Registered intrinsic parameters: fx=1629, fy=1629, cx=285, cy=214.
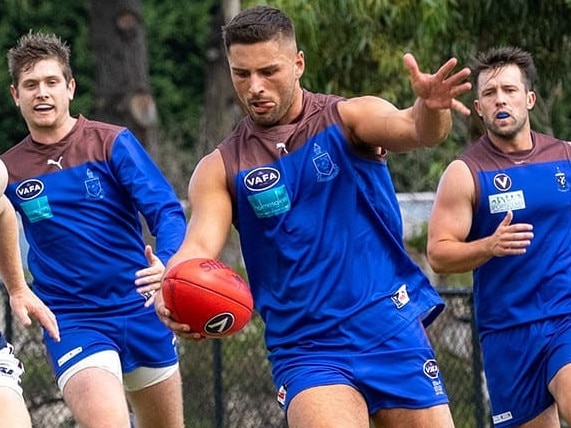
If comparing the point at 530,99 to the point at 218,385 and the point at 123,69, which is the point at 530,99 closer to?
the point at 218,385

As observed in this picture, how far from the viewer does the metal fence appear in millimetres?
10672

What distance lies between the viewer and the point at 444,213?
8.04m

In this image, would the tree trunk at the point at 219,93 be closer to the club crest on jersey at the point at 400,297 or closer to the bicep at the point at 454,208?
the bicep at the point at 454,208

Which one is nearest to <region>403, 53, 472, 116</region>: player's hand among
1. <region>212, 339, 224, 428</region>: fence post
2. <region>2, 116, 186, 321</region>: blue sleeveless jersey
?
<region>2, 116, 186, 321</region>: blue sleeveless jersey

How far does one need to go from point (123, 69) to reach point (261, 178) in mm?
10623

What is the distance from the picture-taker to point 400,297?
22.3ft

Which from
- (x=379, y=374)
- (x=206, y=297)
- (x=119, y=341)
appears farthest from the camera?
(x=119, y=341)

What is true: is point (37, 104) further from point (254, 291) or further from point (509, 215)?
point (509, 215)

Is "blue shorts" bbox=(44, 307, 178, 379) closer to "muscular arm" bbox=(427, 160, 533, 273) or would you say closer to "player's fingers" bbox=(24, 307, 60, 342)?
"player's fingers" bbox=(24, 307, 60, 342)

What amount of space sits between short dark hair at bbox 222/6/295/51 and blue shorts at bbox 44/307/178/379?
2.11 metres

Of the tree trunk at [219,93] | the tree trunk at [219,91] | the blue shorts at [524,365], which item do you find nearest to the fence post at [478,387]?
the blue shorts at [524,365]

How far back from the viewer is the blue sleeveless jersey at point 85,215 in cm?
827

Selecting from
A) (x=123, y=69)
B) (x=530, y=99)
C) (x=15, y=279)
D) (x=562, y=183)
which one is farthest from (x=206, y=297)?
(x=123, y=69)

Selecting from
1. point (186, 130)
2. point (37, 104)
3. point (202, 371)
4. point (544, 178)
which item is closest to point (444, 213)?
point (544, 178)
